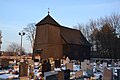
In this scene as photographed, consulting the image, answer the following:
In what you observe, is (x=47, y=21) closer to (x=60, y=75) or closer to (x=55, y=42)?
(x=55, y=42)

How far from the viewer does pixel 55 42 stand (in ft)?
168

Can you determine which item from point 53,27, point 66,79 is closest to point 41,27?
point 53,27

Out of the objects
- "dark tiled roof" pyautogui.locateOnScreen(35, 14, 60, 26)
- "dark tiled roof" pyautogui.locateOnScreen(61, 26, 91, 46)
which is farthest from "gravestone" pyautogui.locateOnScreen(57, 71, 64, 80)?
"dark tiled roof" pyautogui.locateOnScreen(61, 26, 91, 46)

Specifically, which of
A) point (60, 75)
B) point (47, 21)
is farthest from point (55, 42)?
point (60, 75)

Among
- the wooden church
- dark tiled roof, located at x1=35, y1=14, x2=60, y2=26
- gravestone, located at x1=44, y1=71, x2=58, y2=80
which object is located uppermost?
dark tiled roof, located at x1=35, y1=14, x2=60, y2=26

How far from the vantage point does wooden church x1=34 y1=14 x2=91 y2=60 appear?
4884 centimetres

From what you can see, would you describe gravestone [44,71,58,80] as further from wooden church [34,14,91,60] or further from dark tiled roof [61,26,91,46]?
dark tiled roof [61,26,91,46]

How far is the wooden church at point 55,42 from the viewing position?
48844 millimetres

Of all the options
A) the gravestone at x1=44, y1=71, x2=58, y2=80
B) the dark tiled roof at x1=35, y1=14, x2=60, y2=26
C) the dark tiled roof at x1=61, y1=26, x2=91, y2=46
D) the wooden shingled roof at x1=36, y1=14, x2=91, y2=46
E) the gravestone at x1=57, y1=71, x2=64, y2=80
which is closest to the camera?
the gravestone at x1=44, y1=71, x2=58, y2=80

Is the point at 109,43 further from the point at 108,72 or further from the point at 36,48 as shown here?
the point at 108,72

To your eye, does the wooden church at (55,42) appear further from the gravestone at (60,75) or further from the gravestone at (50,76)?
the gravestone at (60,75)

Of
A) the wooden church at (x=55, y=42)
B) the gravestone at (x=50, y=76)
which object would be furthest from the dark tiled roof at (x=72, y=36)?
the gravestone at (x=50, y=76)

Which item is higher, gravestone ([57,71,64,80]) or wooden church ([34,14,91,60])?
wooden church ([34,14,91,60])

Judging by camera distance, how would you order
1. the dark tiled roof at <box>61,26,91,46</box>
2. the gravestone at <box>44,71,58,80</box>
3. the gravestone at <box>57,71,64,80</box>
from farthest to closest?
the dark tiled roof at <box>61,26,91,46</box> < the gravestone at <box>57,71,64,80</box> < the gravestone at <box>44,71,58,80</box>
